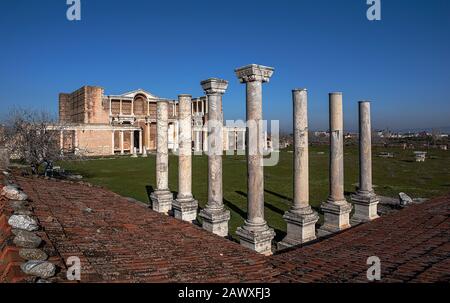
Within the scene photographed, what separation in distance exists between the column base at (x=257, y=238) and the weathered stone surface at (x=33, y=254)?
4.78m

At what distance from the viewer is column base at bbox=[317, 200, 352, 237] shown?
9602 mm

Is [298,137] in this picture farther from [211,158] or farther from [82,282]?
[82,282]

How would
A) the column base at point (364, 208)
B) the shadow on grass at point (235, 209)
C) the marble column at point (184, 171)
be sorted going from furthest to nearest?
1. the shadow on grass at point (235, 209)
2. the marble column at point (184, 171)
3. the column base at point (364, 208)

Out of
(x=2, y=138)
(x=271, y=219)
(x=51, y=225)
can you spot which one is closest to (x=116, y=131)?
(x=2, y=138)

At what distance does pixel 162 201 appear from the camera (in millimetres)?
11633

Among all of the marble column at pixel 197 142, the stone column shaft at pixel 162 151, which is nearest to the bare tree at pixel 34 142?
the stone column shaft at pixel 162 151

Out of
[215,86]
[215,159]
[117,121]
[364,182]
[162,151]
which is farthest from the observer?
[117,121]

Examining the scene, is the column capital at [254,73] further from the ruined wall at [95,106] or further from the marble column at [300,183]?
the ruined wall at [95,106]

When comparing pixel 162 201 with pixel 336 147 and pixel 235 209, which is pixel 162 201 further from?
pixel 336 147


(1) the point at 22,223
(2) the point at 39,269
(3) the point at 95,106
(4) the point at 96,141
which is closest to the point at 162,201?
(1) the point at 22,223

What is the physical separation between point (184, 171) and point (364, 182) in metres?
5.64

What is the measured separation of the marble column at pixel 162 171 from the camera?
11.7 m

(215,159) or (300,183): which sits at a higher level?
(215,159)

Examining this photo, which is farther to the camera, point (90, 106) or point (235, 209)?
point (90, 106)
